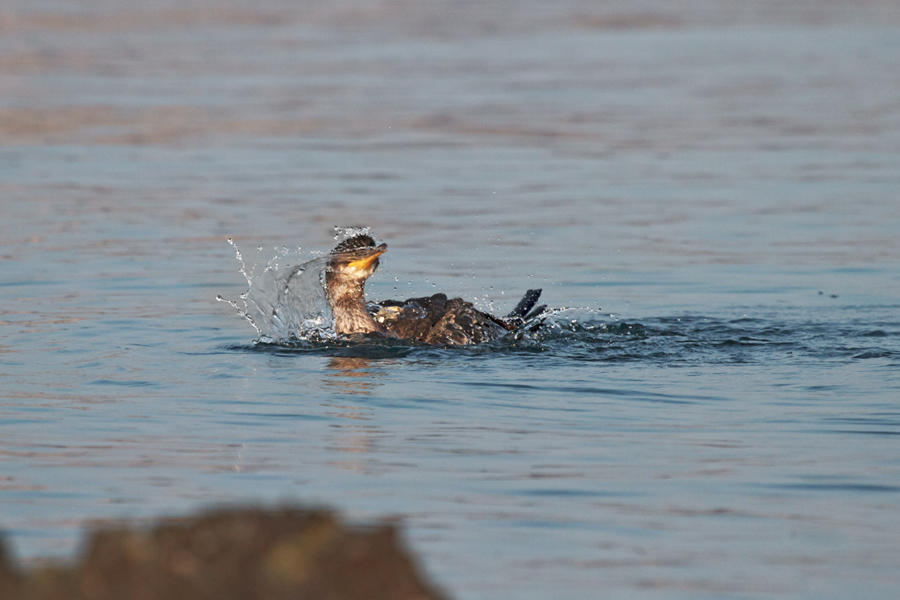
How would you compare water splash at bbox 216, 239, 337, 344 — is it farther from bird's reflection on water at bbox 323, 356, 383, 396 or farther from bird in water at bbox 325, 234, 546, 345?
bird's reflection on water at bbox 323, 356, 383, 396

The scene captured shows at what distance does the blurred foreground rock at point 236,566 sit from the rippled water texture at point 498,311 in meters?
1.52

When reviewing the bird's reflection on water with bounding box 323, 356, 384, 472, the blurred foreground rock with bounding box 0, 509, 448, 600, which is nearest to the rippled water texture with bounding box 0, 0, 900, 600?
the bird's reflection on water with bounding box 323, 356, 384, 472

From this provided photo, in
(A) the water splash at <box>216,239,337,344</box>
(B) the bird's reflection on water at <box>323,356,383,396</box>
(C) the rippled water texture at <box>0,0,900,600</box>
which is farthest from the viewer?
(A) the water splash at <box>216,239,337,344</box>

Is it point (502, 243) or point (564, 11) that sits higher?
point (564, 11)

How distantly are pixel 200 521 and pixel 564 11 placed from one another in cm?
3625

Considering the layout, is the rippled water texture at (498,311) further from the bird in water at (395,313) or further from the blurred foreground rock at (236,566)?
the blurred foreground rock at (236,566)

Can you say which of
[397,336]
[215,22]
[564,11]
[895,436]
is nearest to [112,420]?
[397,336]

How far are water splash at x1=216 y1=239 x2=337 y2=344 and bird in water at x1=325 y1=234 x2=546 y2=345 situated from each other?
15 cm

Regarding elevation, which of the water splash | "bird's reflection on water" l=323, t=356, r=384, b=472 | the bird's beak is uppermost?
the bird's beak

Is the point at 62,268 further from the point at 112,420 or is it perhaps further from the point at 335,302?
the point at 112,420

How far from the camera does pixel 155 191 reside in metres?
15.1

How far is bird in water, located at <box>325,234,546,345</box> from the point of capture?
342 inches

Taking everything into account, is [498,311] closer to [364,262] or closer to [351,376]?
[364,262]

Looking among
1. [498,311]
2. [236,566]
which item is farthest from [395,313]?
[236,566]
